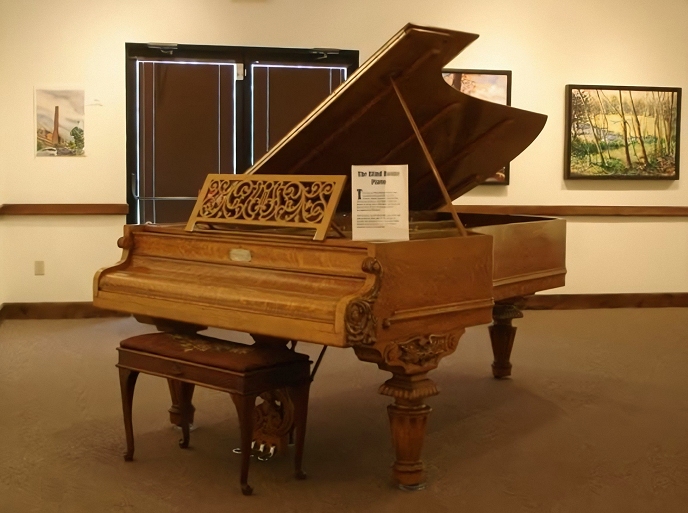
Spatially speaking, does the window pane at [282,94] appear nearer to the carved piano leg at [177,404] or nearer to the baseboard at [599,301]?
the baseboard at [599,301]

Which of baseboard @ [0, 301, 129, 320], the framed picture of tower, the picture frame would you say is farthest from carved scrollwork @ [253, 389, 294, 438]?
the picture frame

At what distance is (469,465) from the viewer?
3.54m

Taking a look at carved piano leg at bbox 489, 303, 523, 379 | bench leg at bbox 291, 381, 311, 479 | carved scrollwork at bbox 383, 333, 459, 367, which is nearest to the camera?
carved scrollwork at bbox 383, 333, 459, 367

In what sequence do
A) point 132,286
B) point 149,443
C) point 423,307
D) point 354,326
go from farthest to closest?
point 149,443, point 132,286, point 423,307, point 354,326

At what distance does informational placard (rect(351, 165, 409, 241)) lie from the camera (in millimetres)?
3152

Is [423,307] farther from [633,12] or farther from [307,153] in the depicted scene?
[633,12]

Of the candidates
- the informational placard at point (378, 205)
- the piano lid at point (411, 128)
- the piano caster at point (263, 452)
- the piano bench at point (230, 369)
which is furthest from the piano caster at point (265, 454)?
the piano lid at point (411, 128)

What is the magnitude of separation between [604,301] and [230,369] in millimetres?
5127

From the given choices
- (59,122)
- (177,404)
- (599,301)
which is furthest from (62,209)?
(599,301)

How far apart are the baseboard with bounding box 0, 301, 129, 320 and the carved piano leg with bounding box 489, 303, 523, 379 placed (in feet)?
10.6

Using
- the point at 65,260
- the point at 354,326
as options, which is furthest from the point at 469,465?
the point at 65,260

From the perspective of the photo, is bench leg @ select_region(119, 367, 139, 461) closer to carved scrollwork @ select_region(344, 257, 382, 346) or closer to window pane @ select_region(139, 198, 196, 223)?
carved scrollwork @ select_region(344, 257, 382, 346)

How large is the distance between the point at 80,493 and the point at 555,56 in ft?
17.8

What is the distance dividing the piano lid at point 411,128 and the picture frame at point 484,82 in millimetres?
2772
